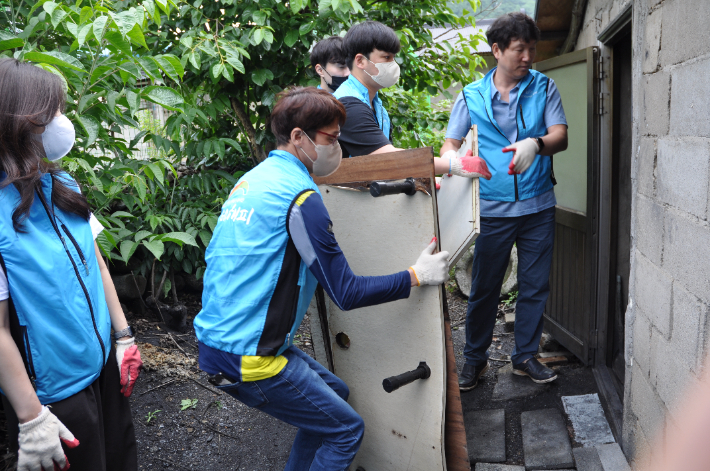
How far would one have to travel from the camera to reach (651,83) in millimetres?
2160

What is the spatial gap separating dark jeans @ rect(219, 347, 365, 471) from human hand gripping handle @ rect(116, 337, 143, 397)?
1.08ft

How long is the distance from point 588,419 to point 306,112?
215cm

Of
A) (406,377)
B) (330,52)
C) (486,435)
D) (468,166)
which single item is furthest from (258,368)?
(330,52)

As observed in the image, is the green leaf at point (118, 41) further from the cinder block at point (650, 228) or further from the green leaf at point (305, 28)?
the cinder block at point (650, 228)

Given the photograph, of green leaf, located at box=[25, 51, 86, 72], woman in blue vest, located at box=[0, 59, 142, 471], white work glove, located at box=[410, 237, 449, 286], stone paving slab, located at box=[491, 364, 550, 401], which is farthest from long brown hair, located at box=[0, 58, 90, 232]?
stone paving slab, located at box=[491, 364, 550, 401]

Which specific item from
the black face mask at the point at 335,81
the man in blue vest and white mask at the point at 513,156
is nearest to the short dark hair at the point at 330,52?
the black face mask at the point at 335,81

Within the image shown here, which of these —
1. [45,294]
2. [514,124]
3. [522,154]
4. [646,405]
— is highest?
[514,124]

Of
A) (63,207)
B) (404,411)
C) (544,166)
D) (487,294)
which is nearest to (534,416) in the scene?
(487,294)

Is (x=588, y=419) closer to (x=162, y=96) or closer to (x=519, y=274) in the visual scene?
(x=519, y=274)

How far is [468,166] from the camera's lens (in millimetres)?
2148

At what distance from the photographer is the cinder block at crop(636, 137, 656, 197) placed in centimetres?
216

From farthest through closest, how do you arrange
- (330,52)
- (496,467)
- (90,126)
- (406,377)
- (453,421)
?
(330,52) → (496,467) → (90,126) → (453,421) → (406,377)

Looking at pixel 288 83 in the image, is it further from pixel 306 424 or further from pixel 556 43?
pixel 306 424

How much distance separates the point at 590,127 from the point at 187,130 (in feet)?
9.40
